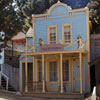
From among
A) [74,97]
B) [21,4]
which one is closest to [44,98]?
[74,97]

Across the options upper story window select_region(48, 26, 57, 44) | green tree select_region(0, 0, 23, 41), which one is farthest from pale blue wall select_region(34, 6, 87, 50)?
green tree select_region(0, 0, 23, 41)

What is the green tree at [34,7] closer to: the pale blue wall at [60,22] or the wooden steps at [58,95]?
the pale blue wall at [60,22]

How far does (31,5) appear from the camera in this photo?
102 feet

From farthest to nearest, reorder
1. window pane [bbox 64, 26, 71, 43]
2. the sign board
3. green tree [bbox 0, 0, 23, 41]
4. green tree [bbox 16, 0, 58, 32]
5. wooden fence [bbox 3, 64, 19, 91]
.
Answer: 1. green tree [bbox 16, 0, 58, 32]
2. wooden fence [bbox 3, 64, 19, 91]
3. window pane [bbox 64, 26, 71, 43]
4. the sign board
5. green tree [bbox 0, 0, 23, 41]

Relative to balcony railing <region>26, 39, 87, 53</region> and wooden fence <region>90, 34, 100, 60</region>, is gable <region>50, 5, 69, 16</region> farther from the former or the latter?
wooden fence <region>90, 34, 100, 60</region>

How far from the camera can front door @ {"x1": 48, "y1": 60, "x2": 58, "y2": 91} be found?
1882cm

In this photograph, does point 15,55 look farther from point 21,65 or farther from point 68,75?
point 68,75

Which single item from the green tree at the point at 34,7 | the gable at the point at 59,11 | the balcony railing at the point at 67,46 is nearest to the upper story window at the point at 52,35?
the balcony railing at the point at 67,46

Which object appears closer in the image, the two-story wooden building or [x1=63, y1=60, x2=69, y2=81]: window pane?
the two-story wooden building

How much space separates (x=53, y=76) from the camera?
1914cm

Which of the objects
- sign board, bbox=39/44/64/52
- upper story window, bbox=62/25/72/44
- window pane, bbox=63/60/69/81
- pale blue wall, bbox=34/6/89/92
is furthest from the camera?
upper story window, bbox=62/25/72/44

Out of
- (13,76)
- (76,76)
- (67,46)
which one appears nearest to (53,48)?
(67,46)

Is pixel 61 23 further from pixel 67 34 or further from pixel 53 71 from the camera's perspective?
pixel 53 71

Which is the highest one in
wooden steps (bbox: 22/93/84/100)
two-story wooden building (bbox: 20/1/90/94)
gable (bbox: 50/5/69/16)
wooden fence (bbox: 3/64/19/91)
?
gable (bbox: 50/5/69/16)
